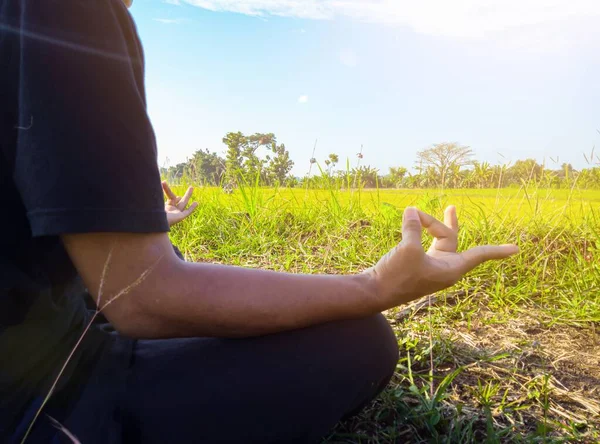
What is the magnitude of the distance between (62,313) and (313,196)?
10.3ft

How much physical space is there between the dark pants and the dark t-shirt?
0.20 metres

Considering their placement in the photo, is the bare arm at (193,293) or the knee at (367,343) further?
the knee at (367,343)

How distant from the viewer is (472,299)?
238cm

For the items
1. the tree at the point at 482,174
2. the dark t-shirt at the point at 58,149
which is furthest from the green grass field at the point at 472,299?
the dark t-shirt at the point at 58,149

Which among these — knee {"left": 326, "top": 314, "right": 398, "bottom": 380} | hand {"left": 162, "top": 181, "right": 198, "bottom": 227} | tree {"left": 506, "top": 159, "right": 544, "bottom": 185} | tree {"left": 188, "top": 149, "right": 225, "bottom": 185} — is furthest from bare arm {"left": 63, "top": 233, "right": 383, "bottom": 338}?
tree {"left": 188, "top": 149, "right": 225, "bottom": 185}

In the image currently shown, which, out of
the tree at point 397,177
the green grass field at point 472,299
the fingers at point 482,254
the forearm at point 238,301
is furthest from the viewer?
the tree at point 397,177

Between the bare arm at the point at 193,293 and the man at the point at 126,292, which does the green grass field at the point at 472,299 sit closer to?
the man at the point at 126,292

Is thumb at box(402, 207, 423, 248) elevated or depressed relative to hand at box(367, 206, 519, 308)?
elevated

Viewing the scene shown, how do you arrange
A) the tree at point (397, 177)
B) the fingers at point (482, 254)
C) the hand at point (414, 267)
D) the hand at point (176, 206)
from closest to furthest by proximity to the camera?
the hand at point (414, 267) → the fingers at point (482, 254) → the hand at point (176, 206) → the tree at point (397, 177)

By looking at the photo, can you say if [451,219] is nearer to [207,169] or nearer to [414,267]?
[414,267]

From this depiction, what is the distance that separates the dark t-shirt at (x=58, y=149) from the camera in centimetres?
68

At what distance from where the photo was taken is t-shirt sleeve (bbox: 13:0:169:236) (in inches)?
26.9

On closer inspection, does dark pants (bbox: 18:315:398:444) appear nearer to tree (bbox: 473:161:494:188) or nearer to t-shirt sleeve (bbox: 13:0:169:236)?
t-shirt sleeve (bbox: 13:0:169:236)

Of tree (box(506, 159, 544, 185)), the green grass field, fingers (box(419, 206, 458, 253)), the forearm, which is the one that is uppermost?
tree (box(506, 159, 544, 185))
